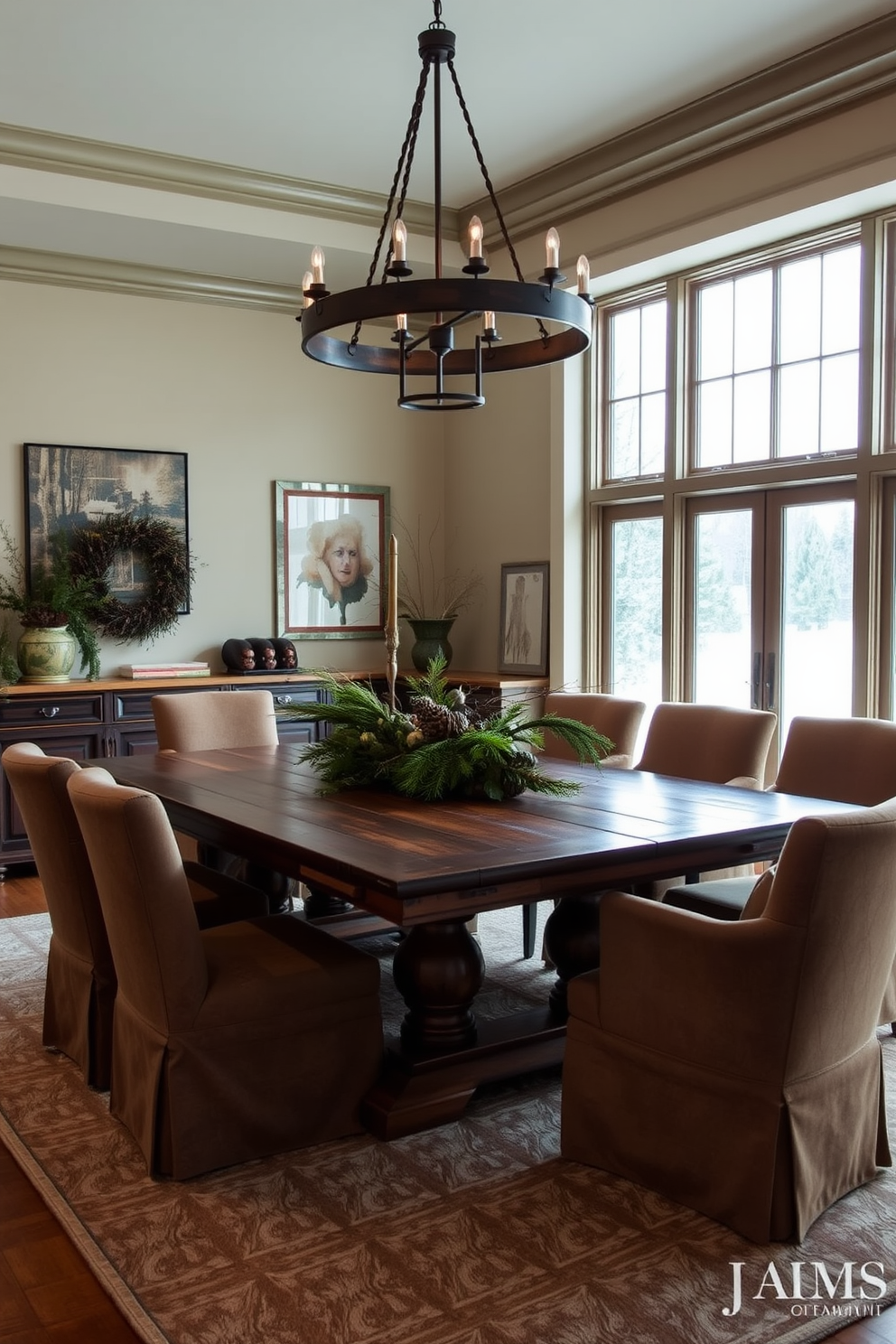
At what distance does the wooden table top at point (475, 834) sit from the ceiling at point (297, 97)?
2.79 m

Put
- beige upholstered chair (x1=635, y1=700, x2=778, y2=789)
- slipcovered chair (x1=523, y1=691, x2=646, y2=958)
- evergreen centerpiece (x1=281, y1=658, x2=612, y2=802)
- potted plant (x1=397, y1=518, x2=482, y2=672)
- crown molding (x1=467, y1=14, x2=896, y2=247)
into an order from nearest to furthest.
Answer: evergreen centerpiece (x1=281, y1=658, x2=612, y2=802), beige upholstered chair (x1=635, y1=700, x2=778, y2=789), slipcovered chair (x1=523, y1=691, x2=646, y2=958), crown molding (x1=467, y1=14, x2=896, y2=247), potted plant (x1=397, y1=518, x2=482, y2=672)

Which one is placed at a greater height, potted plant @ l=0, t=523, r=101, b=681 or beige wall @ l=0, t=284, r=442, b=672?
beige wall @ l=0, t=284, r=442, b=672

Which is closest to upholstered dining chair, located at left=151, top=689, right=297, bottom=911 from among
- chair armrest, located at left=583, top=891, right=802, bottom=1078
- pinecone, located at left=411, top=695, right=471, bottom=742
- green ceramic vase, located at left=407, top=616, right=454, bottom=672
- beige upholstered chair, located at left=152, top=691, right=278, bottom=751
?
beige upholstered chair, located at left=152, top=691, right=278, bottom=751

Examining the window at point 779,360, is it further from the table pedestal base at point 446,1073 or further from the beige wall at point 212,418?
the table pedestal base at point 446,1073

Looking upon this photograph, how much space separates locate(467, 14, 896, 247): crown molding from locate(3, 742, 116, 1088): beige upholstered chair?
377 centimetres

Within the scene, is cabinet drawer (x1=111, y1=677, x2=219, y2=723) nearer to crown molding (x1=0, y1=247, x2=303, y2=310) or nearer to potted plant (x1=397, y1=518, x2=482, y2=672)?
potted plant (x1=397, y1=518, x2=482, y2=672)

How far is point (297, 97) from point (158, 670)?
9.18ft

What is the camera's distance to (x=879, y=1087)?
99.8 inches

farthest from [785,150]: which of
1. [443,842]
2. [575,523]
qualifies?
[443,842]

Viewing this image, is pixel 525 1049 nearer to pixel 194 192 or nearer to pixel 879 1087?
pixel 879 1087

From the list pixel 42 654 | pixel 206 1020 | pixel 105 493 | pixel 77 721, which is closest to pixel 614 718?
pixel 206 1020

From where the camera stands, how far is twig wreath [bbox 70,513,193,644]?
237 inches

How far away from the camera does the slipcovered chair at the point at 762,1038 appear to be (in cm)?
220

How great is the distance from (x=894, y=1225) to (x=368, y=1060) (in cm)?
119
